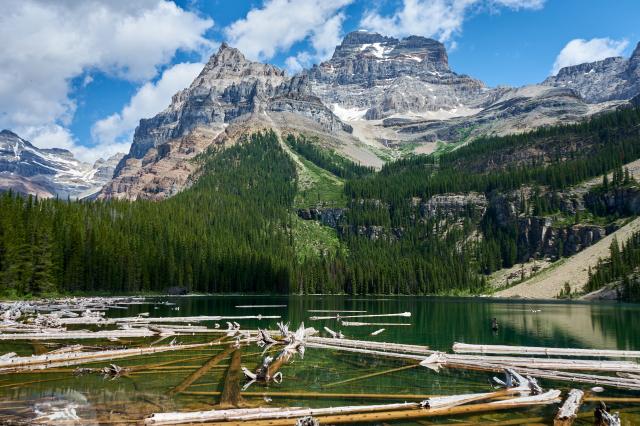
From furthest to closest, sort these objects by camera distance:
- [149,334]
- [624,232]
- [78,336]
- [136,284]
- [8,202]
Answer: [624,232] < [136,284] < [8,202] < [149,334] < [78,336]

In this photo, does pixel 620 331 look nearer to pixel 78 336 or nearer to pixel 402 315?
pixel 402 315

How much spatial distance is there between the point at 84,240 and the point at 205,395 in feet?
364

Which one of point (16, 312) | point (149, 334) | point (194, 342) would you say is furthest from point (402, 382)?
point (16, 312)

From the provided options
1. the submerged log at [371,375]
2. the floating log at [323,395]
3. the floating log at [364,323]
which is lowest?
the floating log at [364,323]

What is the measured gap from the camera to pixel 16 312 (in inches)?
2287

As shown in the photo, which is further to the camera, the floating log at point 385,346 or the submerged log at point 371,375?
the floating log at point 385,346

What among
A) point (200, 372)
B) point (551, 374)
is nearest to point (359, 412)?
point (200, 372)

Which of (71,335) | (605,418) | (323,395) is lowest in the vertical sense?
(323,395)

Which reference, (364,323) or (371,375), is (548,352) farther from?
(364,323)

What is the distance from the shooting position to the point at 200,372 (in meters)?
29.9

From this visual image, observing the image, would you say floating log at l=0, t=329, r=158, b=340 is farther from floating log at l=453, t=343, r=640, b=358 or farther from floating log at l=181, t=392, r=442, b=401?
floating log at l=453, t=343, r=640, b=358

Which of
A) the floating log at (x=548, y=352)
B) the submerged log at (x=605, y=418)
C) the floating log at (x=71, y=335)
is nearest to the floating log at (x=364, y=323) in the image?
the floating log at (x=548, y=352)

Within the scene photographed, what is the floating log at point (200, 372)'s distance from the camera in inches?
1013

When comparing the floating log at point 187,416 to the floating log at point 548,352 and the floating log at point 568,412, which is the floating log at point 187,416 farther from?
the floating log at point 548,352
